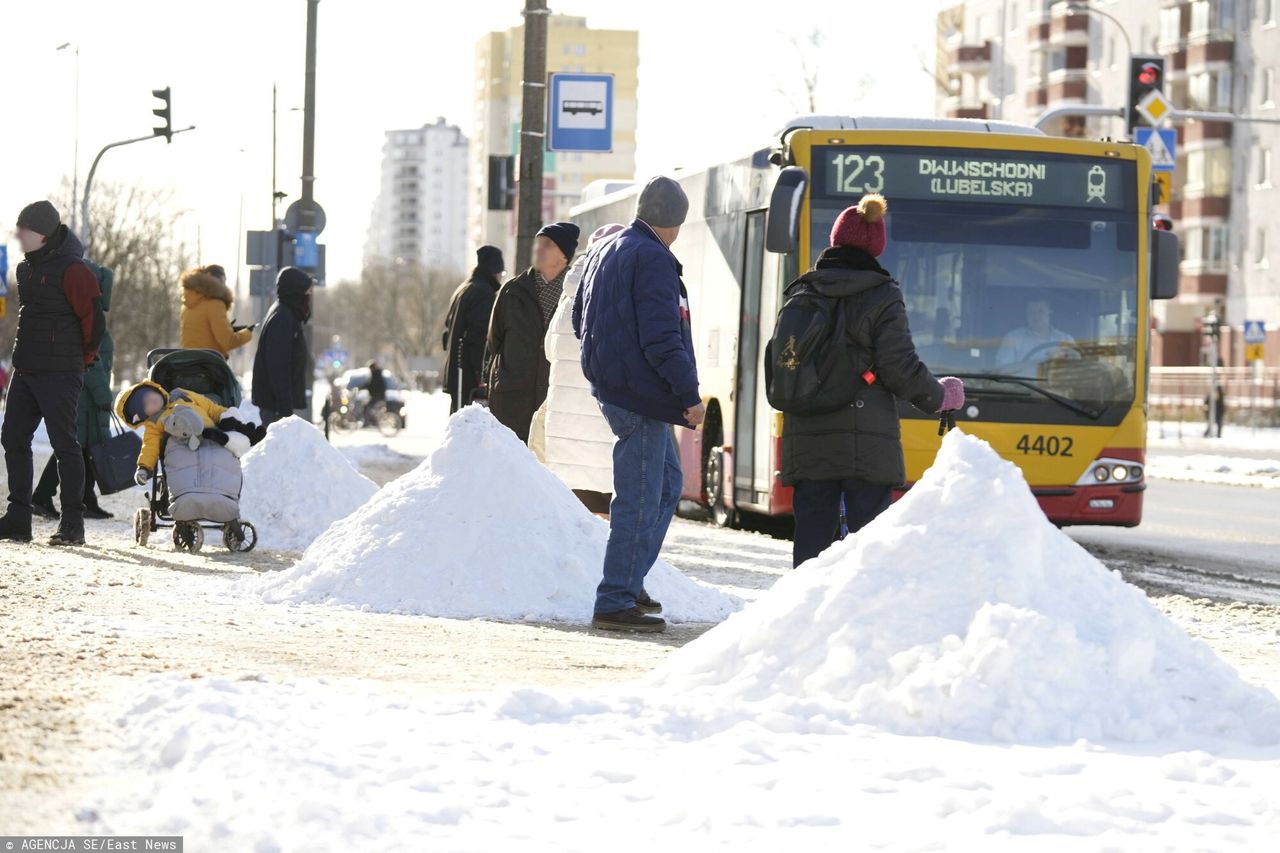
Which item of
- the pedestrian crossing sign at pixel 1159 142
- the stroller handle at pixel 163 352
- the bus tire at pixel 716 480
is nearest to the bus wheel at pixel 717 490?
the bus tire at pixel 716 480

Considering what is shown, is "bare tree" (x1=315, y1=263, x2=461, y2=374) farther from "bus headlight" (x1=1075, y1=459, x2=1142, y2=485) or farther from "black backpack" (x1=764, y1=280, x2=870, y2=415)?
"black backpack" (x1=764, y1=280, x2=870, y2=415)

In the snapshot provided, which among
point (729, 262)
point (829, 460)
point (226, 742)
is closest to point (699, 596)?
point (829, 460)

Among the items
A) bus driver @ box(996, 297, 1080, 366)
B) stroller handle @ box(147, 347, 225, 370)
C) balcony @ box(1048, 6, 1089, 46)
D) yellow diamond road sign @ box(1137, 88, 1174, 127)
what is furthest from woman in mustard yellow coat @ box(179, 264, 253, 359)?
balcony @ box(1048, 6, 1089, 46)

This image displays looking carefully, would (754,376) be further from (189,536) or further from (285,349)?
(189,536)

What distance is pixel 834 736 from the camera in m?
6.14

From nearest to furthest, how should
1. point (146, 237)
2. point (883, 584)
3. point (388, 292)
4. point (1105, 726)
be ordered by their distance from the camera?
1. point (1105, 726)
2. point (883, 584)
3. point (146, 237)
4. point (388, 292)

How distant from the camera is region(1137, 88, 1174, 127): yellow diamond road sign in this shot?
29766 millimetres

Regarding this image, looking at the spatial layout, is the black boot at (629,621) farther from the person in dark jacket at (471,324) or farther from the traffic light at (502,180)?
the traffic light at (502,180)

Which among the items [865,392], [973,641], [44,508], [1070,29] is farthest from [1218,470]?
[1070,29]

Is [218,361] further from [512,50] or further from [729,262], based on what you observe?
[512,50]

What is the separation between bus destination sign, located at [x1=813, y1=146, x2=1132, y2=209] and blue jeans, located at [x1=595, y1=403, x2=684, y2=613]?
6.69m

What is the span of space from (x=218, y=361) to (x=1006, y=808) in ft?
30.7

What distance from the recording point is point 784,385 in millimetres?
8805

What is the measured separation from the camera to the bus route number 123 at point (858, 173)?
15.6 metres
